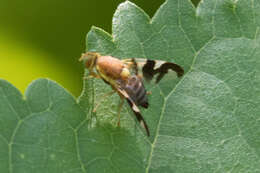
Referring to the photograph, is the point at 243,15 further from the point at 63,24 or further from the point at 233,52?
the point at 63,24

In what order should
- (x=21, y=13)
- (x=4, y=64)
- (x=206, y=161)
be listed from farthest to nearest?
(x=21, y=13) < (x=4, y=64) < (x=206, y=161)

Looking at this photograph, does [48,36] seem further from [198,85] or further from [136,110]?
[198,85]

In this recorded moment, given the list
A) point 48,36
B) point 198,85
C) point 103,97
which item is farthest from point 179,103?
point 48,36

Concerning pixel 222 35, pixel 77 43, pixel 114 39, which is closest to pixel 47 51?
pixel 77 43

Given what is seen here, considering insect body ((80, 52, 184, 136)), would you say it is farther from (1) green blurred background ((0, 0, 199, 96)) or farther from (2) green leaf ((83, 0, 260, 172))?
(1) green blurred background ((0, 0, 199, 96))

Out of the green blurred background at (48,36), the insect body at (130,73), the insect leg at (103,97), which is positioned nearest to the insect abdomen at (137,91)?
the insect body at (130,73)

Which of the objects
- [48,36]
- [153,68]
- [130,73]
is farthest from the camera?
[48,36]

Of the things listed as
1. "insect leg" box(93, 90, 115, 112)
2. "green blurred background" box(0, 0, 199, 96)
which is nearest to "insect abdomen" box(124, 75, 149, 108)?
"insect leg" box(93, 90, 115, 112)
